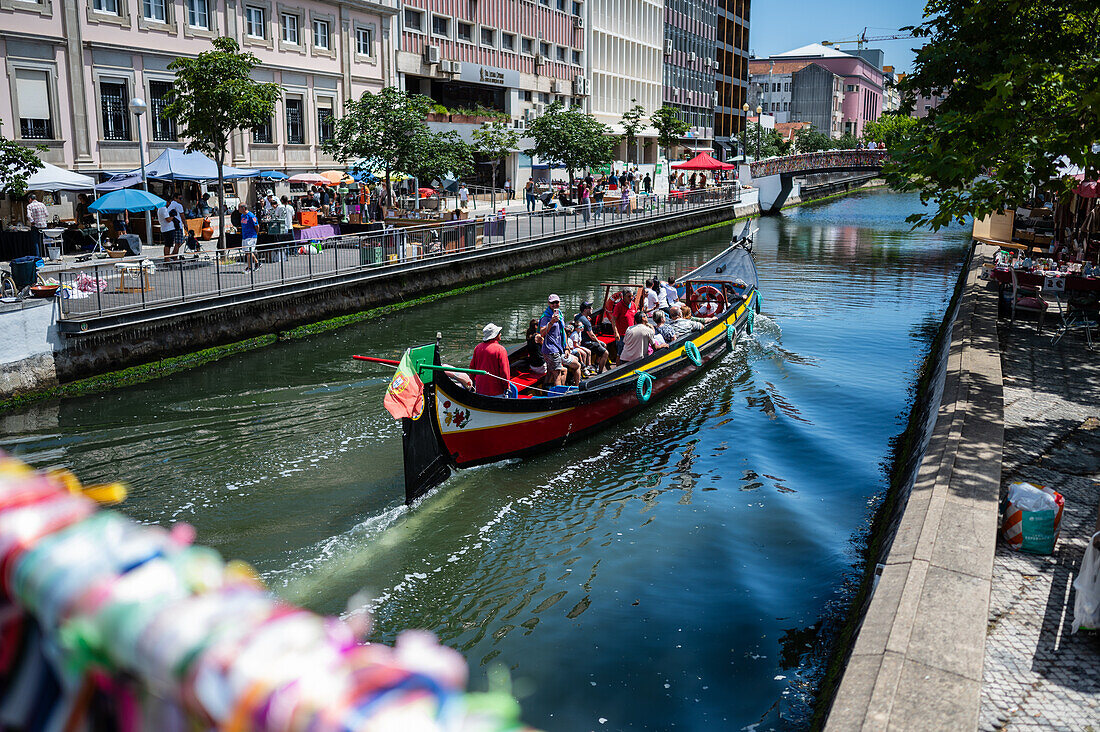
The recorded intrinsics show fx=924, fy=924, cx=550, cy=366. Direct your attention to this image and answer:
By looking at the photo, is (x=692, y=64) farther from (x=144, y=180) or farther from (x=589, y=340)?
(x=589, y=340)

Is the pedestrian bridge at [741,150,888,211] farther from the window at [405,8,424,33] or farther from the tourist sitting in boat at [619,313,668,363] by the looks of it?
the tourist sitting in boat at [619,313,668,363]

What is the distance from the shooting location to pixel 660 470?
1333 cm

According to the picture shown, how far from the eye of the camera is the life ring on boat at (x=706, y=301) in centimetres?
2098

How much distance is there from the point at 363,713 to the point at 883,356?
68.0 feet

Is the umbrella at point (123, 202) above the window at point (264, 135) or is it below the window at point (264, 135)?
below

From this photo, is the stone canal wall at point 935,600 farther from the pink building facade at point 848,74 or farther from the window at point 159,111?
the pink building facade at point 848,74

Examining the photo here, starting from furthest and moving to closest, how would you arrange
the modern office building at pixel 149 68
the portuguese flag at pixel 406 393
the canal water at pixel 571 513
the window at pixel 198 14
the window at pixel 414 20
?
1. the window at pixel 414 20
2. the window at pixel 198 14
3. the modern office building at pixel 149 68
4. the portuguese flag at pixel 406 393
5. the canal water at pixel 571 513

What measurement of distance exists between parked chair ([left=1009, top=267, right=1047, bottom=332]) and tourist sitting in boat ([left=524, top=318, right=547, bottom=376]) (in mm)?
9408

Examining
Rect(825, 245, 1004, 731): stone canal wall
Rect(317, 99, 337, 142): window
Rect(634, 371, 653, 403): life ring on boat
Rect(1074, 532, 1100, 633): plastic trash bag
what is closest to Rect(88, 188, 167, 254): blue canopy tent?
Rect(634, 371, 653, 403): life ring on boat

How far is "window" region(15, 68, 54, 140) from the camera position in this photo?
26172 millimetres

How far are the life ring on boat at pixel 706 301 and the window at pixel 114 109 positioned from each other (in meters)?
19.3

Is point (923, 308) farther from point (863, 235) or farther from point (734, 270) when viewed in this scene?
point (863, 235)

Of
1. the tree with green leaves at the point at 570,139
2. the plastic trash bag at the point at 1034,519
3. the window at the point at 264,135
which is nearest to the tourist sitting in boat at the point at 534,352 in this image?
the plastic trash bag at the point at 1034,519

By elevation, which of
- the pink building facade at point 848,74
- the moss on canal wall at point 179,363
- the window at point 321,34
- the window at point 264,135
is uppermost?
the pink building facade at point 848,74
